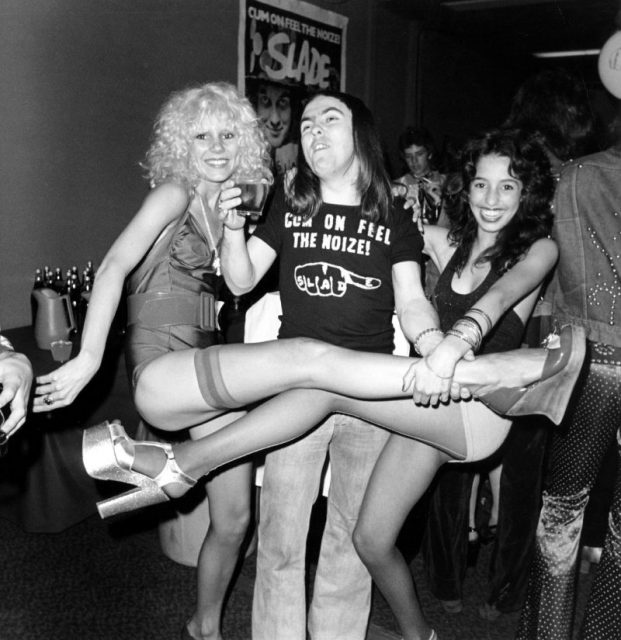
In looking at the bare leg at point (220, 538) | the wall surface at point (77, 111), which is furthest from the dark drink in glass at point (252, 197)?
the wall surface at point (77, 111)

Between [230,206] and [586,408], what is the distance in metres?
0.95

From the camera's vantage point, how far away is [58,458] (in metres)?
2.50

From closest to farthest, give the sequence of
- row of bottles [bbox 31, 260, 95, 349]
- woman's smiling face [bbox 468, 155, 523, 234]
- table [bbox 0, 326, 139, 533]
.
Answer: woman's smiling face [bbox 468, 155, 523, 234], table [bbox 0, 326, 139, 533], row of bottles [bbox 31, 260, 95, 349]

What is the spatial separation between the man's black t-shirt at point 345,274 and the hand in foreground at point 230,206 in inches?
5.6

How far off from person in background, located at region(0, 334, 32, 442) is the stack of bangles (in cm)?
90

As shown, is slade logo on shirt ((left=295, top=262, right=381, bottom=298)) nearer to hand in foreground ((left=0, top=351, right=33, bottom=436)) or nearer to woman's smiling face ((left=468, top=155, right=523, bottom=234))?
woman's smiling face ((left=468, top=155, right=523, bottom=234))

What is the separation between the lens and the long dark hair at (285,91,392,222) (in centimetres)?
166

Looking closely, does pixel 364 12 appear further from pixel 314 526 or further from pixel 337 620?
pixel 337 620

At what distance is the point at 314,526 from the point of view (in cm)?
244

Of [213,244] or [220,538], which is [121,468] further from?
[213,244]

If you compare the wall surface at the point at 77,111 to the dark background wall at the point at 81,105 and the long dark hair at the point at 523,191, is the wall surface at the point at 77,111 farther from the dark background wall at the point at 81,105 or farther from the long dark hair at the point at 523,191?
the long dark hair at the point at 523,191

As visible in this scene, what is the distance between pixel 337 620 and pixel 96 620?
0.80 m

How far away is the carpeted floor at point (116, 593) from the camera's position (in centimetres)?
207

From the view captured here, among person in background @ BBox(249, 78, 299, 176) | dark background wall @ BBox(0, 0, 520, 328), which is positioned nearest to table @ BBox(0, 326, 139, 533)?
dark background wall @ BBox(0, 0, 520, 328)
